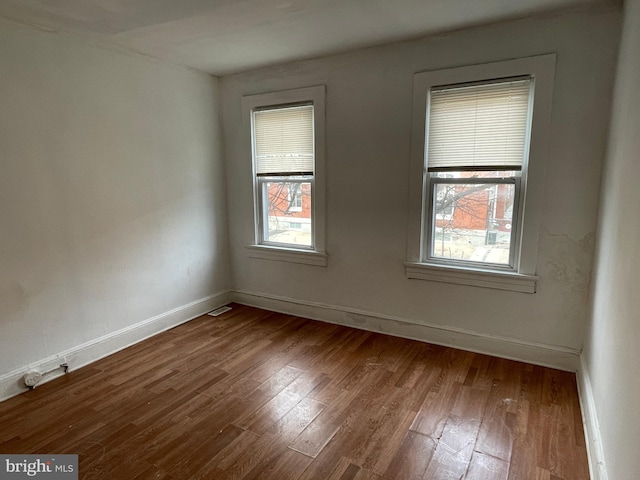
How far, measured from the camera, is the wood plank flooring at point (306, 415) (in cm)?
181

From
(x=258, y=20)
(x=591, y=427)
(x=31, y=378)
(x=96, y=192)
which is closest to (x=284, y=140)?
(x=258, y=20)

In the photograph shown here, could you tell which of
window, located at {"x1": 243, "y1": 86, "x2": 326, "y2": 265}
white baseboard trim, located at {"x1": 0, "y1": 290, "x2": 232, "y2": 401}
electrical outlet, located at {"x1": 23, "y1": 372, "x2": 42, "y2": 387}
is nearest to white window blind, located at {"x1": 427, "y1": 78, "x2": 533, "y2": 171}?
window, located at {"x1": 243, "y1": 86, "x2": 326, "y2": 265}

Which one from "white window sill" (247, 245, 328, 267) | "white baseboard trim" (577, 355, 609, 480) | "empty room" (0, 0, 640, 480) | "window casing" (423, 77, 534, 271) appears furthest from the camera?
"white window sill" (247, 245, 328, 267)

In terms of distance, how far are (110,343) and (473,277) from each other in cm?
304

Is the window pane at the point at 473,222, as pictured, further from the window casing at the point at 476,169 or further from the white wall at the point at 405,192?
the white wall at the point at 405,192

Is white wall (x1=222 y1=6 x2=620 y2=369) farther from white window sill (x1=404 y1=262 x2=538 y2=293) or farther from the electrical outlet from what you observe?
the electrical outlet

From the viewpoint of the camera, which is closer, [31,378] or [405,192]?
[31,378]

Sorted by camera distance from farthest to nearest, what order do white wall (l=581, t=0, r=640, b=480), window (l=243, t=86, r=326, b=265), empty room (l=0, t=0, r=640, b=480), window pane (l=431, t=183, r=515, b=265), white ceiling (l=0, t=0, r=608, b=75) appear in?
window (l=243, t=86, r=326, b=265), window pane (l=431, t=183, r=515, b=265), white ceiling (l=0, t=0, r=608, b=75), empty room (l=0, t=0, r=640, b=480), white wall (l=581, t=0, r=640, b=480)

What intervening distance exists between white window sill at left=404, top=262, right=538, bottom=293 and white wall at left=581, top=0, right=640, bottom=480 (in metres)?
0.44

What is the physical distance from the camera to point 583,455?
186cm

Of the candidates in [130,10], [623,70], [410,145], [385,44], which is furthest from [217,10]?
[623,70]

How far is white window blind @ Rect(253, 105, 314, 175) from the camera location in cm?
349

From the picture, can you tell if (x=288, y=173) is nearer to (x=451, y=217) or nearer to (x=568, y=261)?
(x=451, y=217)

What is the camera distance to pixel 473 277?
2.87m
